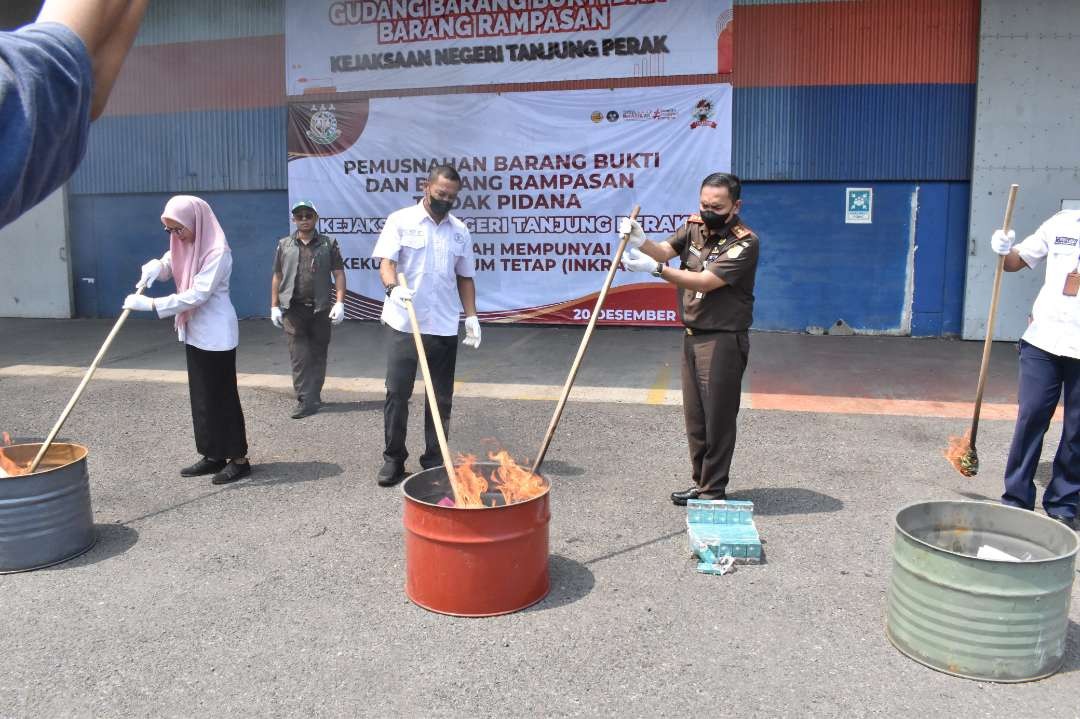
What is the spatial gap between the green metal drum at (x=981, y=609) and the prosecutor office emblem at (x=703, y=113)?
29.7ft

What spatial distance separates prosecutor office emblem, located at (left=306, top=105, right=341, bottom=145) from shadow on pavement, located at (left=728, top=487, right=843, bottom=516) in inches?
388

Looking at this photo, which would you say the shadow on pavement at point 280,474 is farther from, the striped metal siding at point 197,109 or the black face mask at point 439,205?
the striped metal siding at point 197,109

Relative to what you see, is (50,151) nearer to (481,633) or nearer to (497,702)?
(497,702)

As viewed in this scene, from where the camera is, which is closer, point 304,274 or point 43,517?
point 43,517

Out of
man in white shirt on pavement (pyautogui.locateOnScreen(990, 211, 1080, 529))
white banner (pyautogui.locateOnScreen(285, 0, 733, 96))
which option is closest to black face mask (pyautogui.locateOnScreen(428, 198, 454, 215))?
man in white shirt on pavement (pyautogui.locateOnScreen(990, 211, 1080, 529))

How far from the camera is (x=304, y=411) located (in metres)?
7.82

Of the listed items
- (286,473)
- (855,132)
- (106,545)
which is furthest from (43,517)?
(855,132)

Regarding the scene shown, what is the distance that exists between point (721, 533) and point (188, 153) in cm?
1244

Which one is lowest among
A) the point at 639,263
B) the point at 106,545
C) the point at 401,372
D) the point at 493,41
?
the point at 106,545

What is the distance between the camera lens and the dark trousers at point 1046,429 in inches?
191

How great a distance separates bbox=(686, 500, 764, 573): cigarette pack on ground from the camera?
4.37 m

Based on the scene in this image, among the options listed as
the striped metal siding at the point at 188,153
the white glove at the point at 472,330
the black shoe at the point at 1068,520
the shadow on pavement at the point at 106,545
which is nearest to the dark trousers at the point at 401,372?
the white glove at the point at 472,330

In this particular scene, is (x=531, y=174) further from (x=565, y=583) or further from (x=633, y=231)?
(x=565, y=583)

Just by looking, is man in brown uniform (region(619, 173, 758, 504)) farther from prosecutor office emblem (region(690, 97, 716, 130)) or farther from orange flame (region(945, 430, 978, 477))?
prosecutor office emblem (region(690, 97, 716, 130))
